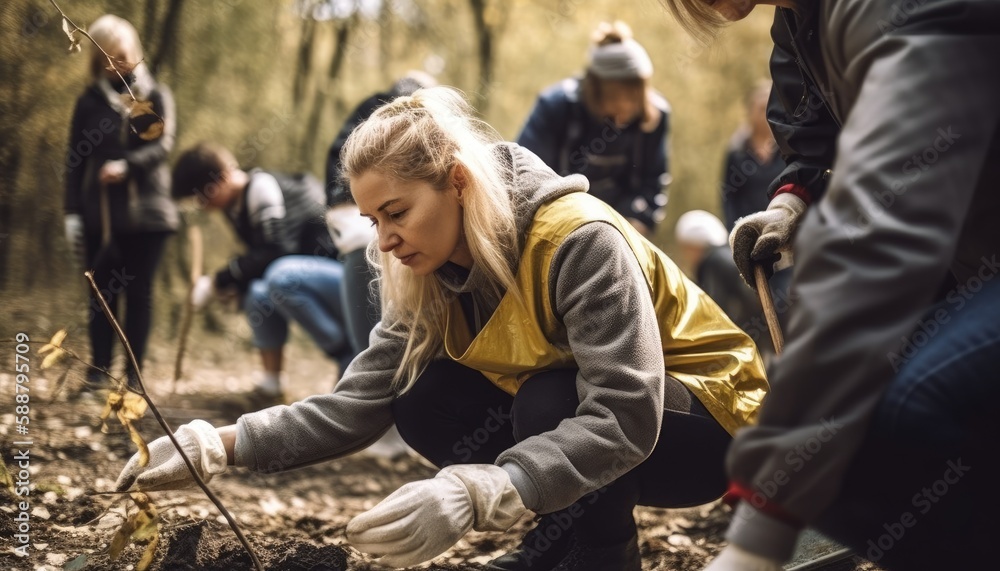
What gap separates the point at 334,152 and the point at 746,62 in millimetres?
7255

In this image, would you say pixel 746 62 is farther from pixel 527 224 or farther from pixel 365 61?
pixel 527 224

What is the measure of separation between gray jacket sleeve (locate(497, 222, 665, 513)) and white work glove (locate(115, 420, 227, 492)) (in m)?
0.59

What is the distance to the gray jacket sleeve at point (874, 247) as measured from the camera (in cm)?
101

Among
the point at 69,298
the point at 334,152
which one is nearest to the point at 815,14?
the point at 334,152

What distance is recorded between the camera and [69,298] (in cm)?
558

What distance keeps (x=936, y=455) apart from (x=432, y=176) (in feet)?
3.43

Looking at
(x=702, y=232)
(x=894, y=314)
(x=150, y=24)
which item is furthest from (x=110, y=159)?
(x=894, y=314)

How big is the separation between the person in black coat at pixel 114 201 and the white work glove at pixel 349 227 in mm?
1016

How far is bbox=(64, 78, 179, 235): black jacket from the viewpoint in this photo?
404 centimetres

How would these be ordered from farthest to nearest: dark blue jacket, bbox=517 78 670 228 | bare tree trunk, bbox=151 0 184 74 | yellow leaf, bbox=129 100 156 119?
bare tree trunk, bbox=151 0 184 74 < dark blue jacket, bbox=517 78 670 228 < yellow leaf, bbox=129 100 156 119

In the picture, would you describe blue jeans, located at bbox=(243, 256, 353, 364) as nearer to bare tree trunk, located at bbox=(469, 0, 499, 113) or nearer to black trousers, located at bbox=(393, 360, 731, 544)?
black trousers, located at bbox=(393, 360, 731, 544)

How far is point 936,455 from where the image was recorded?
1.25 meters

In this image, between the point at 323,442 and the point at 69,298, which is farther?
the point at 69,298

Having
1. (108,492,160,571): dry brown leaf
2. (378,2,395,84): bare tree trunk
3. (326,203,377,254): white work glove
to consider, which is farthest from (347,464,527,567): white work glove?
(378,2,395,84): bare tree trunk
